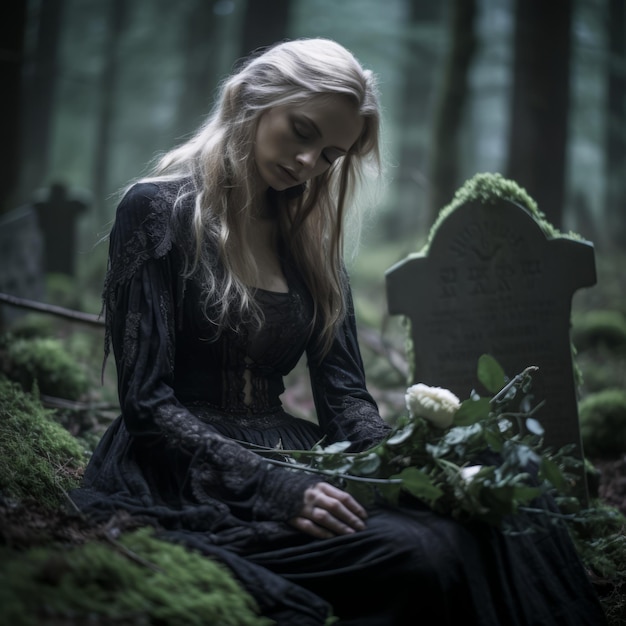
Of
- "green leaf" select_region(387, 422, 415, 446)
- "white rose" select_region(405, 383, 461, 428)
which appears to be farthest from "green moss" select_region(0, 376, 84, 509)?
"white rose" select_region(405, 383, 461, 428)

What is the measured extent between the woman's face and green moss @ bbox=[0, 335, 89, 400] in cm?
239

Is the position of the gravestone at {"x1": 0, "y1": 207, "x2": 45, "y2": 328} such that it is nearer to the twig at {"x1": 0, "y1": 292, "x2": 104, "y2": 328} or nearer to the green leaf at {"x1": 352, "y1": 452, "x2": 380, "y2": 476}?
the twig at {"x1": 0, "y1": 292, "x2": 104, "y2": 328}

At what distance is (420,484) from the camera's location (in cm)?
220

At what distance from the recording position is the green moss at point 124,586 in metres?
1.61

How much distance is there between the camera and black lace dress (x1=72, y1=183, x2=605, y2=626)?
7.02 feet

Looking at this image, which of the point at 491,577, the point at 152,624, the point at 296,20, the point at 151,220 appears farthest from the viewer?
the point at 296,20

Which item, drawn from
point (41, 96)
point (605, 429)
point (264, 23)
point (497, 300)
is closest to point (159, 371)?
point (497, 300)

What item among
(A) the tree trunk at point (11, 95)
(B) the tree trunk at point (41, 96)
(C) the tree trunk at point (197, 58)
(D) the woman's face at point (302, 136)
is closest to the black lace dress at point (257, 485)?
(D) the woman's face at point (302, 136)

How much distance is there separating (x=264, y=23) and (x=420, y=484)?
6572 millimetres

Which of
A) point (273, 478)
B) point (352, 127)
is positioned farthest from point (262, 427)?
point (352, 127)

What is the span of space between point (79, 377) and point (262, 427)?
2.24 meters

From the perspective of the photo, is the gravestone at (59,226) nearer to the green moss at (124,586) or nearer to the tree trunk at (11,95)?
the tree trunk at (11,95)

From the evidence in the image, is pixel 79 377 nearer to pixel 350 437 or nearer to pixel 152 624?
pixel 350 437

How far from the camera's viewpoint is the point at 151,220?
2.63 metres
